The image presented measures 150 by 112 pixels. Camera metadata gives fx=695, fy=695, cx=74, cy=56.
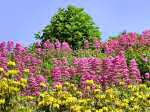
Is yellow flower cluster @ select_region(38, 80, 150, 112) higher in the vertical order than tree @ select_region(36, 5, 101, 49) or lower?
lower

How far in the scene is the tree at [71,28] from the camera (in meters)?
28.4

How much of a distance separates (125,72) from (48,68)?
273 centimetres

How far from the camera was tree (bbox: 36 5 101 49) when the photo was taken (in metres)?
28.4

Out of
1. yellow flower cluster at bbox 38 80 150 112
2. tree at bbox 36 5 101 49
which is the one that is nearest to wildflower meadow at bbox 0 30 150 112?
yellow flower cluster at bbox 38 80 150 112

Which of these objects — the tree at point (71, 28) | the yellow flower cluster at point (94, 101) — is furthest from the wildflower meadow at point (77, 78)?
the tree at point (71, 28)

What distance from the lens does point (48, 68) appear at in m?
20.4

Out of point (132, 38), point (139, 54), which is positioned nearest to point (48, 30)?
point (132, 38)

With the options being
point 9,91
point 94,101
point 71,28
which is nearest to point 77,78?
point 94,101

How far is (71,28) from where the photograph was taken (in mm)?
28484

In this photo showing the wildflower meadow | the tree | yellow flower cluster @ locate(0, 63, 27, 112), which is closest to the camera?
yellow flower cluster @ locate(0, 63, 27, 112)

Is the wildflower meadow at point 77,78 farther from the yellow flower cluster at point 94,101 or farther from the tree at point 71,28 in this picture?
the tree at point 71,28

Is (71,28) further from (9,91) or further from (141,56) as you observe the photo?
(9,91)

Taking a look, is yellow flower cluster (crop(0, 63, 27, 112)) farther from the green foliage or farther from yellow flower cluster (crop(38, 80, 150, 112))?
the green foliage

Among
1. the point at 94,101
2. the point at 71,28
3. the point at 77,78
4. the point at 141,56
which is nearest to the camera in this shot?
the point at 94,101
